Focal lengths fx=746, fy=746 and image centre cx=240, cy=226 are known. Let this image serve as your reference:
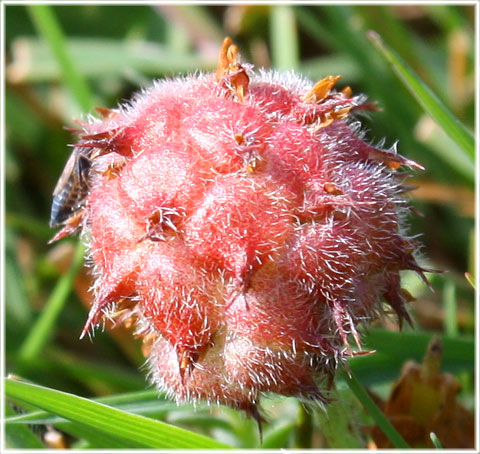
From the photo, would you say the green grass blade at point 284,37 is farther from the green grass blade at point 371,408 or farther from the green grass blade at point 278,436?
the green grass blade at point 371,408

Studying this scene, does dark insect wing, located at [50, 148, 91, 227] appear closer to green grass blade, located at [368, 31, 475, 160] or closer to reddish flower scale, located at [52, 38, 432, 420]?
reddish flower scale, located at [52, 38, 432, 420]

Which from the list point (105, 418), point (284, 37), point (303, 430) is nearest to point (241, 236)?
point (105, 418)

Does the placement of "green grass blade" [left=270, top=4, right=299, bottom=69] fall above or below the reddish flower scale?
above

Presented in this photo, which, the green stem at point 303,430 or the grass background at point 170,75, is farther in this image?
the grass background at point 170,75

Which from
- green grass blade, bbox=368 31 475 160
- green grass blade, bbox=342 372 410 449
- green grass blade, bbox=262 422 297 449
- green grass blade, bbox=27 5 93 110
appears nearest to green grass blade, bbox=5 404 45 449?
green grass blade, bbox=262 422 297 449

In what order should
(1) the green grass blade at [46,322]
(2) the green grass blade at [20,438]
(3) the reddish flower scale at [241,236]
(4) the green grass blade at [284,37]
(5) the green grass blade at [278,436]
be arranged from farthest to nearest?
(4) the green grass blade at [284,37], (1) the green grass blade at [46,322], (5) the green grass blade at [278,436], (2) the green grass blade at [20,438], (3) the reddish flower scale at [241,236]

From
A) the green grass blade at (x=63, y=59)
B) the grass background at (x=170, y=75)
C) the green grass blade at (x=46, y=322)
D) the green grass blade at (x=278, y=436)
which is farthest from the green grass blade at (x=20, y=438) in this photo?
the green grass blade at (x=63, y=59)
